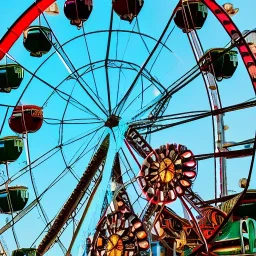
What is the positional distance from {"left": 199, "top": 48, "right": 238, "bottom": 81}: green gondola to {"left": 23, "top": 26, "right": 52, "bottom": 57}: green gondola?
4015 mm

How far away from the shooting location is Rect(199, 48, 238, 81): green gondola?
18.3m

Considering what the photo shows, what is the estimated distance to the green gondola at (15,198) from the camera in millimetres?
19766

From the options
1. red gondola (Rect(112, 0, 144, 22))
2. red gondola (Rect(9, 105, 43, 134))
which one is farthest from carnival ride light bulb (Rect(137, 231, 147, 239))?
red gondola (Rect(112, 0, 144, 22))

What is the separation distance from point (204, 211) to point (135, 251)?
5.17ft

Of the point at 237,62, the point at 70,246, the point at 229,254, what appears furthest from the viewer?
the point at 237,62

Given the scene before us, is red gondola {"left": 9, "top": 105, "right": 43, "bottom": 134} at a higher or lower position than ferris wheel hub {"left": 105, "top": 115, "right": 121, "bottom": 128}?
higher

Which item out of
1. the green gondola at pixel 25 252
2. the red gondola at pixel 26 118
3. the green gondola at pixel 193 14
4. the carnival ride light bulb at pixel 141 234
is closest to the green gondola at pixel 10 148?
the red gondola at pixel 26 118

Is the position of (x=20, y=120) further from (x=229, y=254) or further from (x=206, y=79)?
(x=229, y=254)

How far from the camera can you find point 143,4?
1981 cm

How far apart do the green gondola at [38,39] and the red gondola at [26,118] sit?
1.58 meters

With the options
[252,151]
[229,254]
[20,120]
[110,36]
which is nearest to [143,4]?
[110,36]

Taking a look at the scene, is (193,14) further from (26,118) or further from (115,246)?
(115,246)

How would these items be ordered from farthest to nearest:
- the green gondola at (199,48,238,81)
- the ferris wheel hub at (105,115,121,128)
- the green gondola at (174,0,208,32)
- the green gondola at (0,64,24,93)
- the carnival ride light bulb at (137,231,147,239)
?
the green gondola at (0,64,24,93) < the green gondola at (174,0,208,32) < the green gondola at (199,48,238,81) < the ferris wheel hub at (105,115,121,128) < the carnival ride light bulb at (137,231,147,239)

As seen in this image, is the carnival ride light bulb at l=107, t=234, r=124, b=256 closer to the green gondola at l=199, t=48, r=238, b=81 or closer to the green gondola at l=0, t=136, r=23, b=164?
the green gondola at l=0, t=136, r=23, b=164
